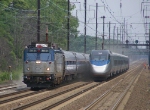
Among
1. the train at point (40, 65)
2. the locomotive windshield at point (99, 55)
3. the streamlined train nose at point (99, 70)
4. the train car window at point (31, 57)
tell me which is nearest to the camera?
the train at point (40, 65)

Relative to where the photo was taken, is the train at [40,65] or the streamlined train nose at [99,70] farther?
the streamlined train nose at [99,70]

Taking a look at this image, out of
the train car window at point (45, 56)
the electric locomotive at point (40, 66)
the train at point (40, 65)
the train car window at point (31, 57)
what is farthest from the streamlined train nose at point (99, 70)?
the train car window at point (31, 57)

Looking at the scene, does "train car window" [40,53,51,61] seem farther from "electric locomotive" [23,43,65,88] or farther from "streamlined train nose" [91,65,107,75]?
"streamlined train nose" [91,65,107,75]

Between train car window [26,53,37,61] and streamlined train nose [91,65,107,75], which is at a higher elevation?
train car window [26,53,37,61]

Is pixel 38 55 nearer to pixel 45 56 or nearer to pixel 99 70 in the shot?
Answer: pixel 45 56

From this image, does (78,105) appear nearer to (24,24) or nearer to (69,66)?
(69,66)

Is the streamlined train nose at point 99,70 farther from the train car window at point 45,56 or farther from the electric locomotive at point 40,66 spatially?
the train car window at point 45,56

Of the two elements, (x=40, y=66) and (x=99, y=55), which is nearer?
(x=40, y=66)

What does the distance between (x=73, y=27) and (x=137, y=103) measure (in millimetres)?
71901

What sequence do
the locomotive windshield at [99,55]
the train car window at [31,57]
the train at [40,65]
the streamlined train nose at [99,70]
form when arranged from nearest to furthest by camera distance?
1. the train at [40,65]
2. the train car window at [31,57]
3. the streamlined train nose at [99,70]
4. the locomotive windshield at [99,55]

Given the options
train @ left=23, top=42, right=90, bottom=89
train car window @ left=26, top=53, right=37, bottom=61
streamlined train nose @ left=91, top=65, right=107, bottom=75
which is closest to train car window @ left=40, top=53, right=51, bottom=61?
train @ left=23, top=42, right=90, bottom=89

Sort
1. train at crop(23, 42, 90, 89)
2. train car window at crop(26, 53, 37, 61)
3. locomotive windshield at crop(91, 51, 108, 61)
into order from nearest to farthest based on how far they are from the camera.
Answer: train at crop(23, 42, 90, 89) < train car window at crop(26, 53, 37, 61) < locomotive windshield at crop(91, 51, 108, 61)

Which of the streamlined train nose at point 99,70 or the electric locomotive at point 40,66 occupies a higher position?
the electric locomotive at point 40,66

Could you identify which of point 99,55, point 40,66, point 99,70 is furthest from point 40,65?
point 99,55
